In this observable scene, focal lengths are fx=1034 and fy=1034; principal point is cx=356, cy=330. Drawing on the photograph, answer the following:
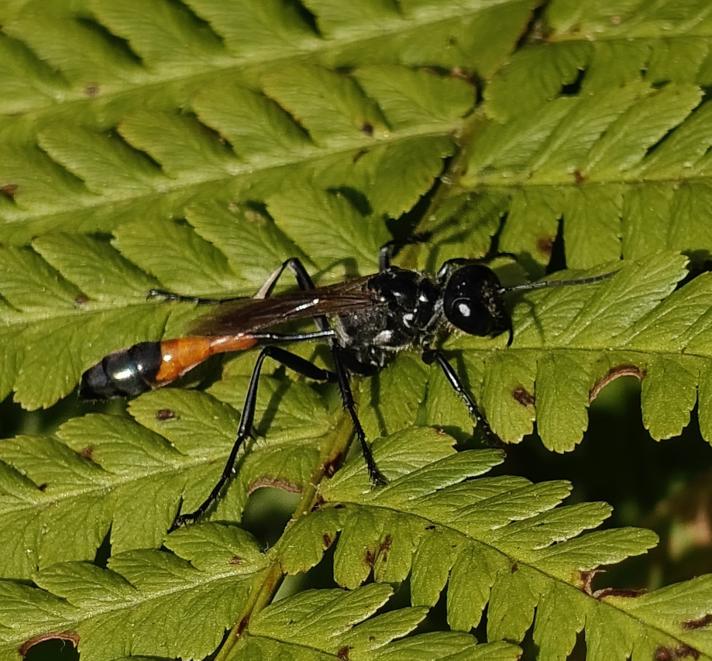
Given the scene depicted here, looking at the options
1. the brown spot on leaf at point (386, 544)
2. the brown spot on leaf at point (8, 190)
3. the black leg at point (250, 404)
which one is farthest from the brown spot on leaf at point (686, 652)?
the brown spot on leaf at point (8, 190)

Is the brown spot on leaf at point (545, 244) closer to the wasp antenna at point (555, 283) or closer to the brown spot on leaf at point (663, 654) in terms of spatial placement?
the wasp antenna at point (555, 283)

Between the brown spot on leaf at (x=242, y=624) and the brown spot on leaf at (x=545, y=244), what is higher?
the brown spot on leaf at (x=545, y=244)

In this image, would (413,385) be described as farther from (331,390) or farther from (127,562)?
(127,562)

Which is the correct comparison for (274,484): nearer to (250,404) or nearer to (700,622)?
(250,404)

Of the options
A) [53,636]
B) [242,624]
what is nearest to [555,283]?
[242,624]

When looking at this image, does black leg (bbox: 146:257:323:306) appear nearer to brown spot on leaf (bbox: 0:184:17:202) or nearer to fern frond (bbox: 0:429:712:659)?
brown spot on leaf (bbox: 0:184:17:202)
